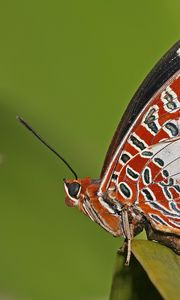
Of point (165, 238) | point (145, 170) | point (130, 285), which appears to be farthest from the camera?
point (145, 170)

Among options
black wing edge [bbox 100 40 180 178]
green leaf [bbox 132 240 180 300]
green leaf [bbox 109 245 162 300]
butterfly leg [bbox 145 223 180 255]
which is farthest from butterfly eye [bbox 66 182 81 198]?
green leaf [bbox 109 245 162 300]

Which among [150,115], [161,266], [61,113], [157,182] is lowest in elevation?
[161,266]

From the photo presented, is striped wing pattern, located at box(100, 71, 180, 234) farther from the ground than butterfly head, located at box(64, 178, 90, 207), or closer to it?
closer to it

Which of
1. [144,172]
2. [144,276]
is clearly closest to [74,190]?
[144,172]

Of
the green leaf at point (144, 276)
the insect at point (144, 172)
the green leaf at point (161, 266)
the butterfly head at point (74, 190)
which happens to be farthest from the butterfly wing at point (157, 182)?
the green leaf at point (144, 276)

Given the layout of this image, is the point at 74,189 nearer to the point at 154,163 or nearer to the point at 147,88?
the point at 154,163

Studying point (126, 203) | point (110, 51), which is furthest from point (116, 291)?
point (110, 51)

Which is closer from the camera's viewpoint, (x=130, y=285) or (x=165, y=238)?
(x=130, y=285)

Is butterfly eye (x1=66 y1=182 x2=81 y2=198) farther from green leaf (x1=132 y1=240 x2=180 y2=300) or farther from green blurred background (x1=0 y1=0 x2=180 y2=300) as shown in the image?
green leaf (x1=132 y1=240 x2=180 y2=300)

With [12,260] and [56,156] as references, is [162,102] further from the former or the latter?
[12,260]
